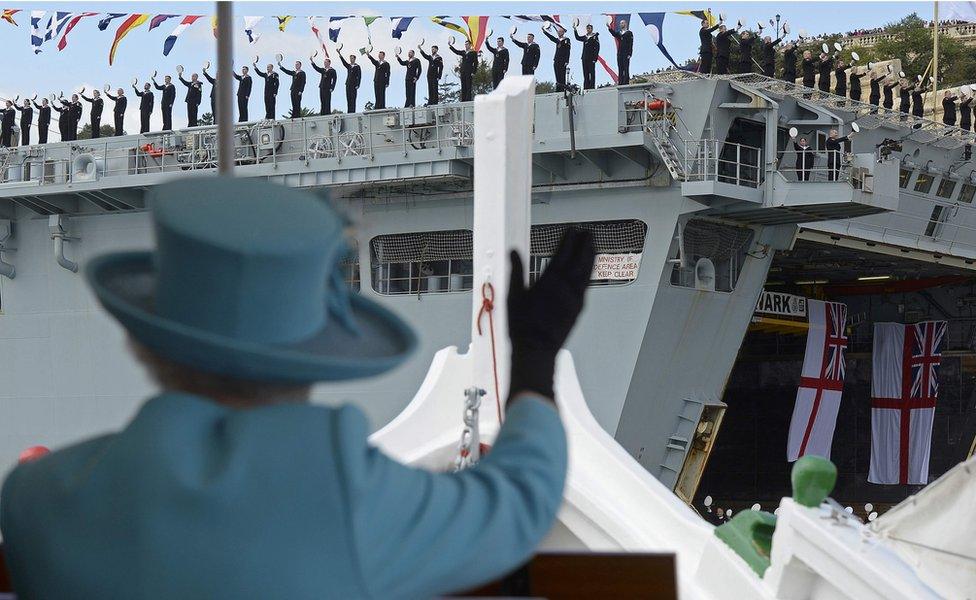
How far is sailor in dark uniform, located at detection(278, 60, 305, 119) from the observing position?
74.2 feet

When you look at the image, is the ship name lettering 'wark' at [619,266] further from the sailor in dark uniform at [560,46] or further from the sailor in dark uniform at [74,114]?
the sailor in dark uniform at [74,114]

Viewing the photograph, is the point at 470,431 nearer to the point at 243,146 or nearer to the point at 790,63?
the point at 243,146

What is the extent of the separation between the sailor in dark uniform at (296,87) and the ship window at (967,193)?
12.8 m

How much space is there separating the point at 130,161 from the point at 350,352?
69.2ft

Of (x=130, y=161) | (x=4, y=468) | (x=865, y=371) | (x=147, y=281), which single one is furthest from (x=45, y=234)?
(x=147, y=281)

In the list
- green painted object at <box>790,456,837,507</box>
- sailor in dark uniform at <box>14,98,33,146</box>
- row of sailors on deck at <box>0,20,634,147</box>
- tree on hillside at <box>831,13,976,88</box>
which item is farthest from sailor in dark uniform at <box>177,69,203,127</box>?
Result: tree on hillside at <box>831,13,976,88</box>

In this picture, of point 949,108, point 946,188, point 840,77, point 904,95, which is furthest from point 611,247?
point 949,108

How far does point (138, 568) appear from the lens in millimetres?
1697

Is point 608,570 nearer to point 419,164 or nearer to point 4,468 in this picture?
point 419,164

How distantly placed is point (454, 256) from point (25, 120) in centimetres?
1080

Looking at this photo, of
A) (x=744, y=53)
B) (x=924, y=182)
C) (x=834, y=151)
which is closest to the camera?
(x=834, y=151)

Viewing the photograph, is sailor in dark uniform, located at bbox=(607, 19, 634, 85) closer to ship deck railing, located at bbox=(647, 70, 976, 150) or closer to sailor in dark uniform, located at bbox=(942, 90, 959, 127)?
ship deck railing, located at bbox=(647, 70, 976, 150)

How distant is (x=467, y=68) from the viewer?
21.3 meters

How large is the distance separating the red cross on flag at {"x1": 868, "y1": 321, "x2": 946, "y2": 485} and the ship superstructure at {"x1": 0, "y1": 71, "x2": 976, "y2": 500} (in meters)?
6.78
